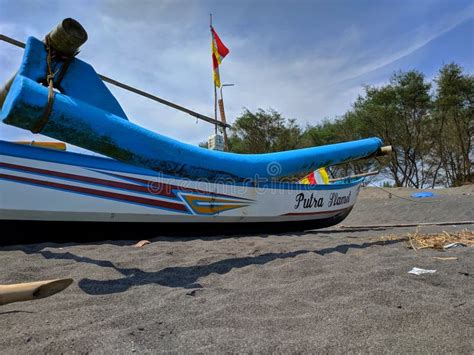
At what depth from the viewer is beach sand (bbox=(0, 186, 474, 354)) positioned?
1.11 metres

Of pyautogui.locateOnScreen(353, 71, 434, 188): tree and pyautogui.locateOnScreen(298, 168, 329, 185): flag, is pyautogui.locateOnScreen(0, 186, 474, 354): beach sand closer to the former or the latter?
pyautogui.locateOnScreen(298, 168, 329, 185): flag

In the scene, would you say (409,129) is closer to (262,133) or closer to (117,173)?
(262,133)

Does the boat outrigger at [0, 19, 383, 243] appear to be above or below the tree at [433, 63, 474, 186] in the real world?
below

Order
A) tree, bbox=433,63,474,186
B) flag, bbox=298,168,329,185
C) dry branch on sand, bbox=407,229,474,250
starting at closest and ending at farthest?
dry branch on sand, bbox=407,229,474,250, flag, bbox=298,168,329,185, tree, bbox=433,63,474,186

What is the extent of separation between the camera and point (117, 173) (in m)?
3.68

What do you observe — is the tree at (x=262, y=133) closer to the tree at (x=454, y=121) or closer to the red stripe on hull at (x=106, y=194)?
the tree at (x=454, y=121)

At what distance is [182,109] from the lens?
2.75m

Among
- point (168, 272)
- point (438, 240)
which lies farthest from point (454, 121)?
point (168, 272)

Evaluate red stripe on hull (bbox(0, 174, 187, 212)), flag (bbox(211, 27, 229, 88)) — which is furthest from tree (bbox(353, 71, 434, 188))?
red stripe on hull (bbox(0, 174, 187, 212))

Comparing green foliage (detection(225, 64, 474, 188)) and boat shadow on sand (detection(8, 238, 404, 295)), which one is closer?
boat shadow on sand (detection(8, 238, 404, 295))

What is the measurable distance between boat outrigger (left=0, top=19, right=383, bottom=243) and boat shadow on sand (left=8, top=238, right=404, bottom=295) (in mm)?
622

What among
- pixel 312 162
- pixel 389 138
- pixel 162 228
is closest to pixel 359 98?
pixel 389 138

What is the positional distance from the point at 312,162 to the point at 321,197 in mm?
3849

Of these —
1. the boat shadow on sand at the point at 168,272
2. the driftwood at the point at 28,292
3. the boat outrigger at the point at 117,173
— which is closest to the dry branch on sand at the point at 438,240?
the boat shadow on sand at the point at 168,272
